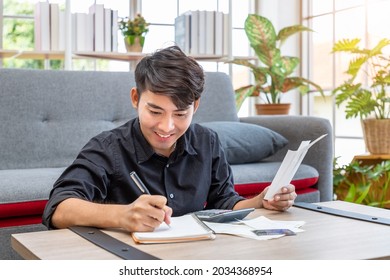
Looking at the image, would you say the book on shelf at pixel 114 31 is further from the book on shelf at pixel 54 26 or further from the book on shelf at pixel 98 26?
the book on shelf at pixel 54 26

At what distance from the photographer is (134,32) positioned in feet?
12.2

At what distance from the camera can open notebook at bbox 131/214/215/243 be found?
3.69 feet

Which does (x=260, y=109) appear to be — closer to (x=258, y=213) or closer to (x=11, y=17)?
(x=11, y=17)

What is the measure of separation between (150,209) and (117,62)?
124 inches

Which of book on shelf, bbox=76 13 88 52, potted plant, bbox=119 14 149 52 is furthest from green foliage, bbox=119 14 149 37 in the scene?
book on shelf, bbox=76 13 88 52

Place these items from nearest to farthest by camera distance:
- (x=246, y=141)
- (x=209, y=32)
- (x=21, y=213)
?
(x=21, y=213), (x=246, y=141), (x=209, y=32)

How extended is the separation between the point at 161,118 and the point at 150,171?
24 cm

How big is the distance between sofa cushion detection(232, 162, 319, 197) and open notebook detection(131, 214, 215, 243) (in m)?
1.30

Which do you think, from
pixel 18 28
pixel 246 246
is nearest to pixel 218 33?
pixel 18 28

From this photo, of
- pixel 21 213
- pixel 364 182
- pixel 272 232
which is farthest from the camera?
pixel 364 182

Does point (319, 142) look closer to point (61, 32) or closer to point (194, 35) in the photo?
point (194, 35)

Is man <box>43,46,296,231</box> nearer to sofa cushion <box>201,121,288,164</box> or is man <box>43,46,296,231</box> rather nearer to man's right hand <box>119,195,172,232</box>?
man's right hand <box>119,195,172,232</box>
